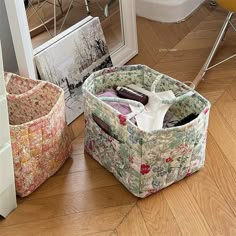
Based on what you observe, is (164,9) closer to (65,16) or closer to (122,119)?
(65,16)

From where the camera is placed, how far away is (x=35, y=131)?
1442mm

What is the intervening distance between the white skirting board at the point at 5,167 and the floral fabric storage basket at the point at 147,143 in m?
A: 0.33

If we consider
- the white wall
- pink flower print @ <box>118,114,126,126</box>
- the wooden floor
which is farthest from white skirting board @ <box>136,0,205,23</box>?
pink flower print @ <box>118,114,126,126</box>

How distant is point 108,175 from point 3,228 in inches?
15.6

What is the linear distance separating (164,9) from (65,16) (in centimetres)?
81

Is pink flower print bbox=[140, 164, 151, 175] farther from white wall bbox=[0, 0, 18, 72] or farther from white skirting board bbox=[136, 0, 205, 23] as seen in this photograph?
white skirting board bbox=[136, 0, 205, 23]


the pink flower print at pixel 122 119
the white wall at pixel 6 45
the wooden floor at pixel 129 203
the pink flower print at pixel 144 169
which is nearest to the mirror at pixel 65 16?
the white wall at pixel 6 45

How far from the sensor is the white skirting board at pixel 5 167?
1.26 m

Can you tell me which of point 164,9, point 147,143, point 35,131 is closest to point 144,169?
point 147,143

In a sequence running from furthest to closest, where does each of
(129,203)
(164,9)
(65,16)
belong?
(164,9)
(65,16)
(129,203)

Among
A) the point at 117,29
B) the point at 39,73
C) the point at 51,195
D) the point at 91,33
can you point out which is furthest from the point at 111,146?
the point at 117,29

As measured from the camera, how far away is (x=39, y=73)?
1.73 meters

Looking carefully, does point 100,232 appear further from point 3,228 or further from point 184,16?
point 184,16

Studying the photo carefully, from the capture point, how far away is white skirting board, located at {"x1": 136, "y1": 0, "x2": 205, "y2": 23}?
2465 mm
